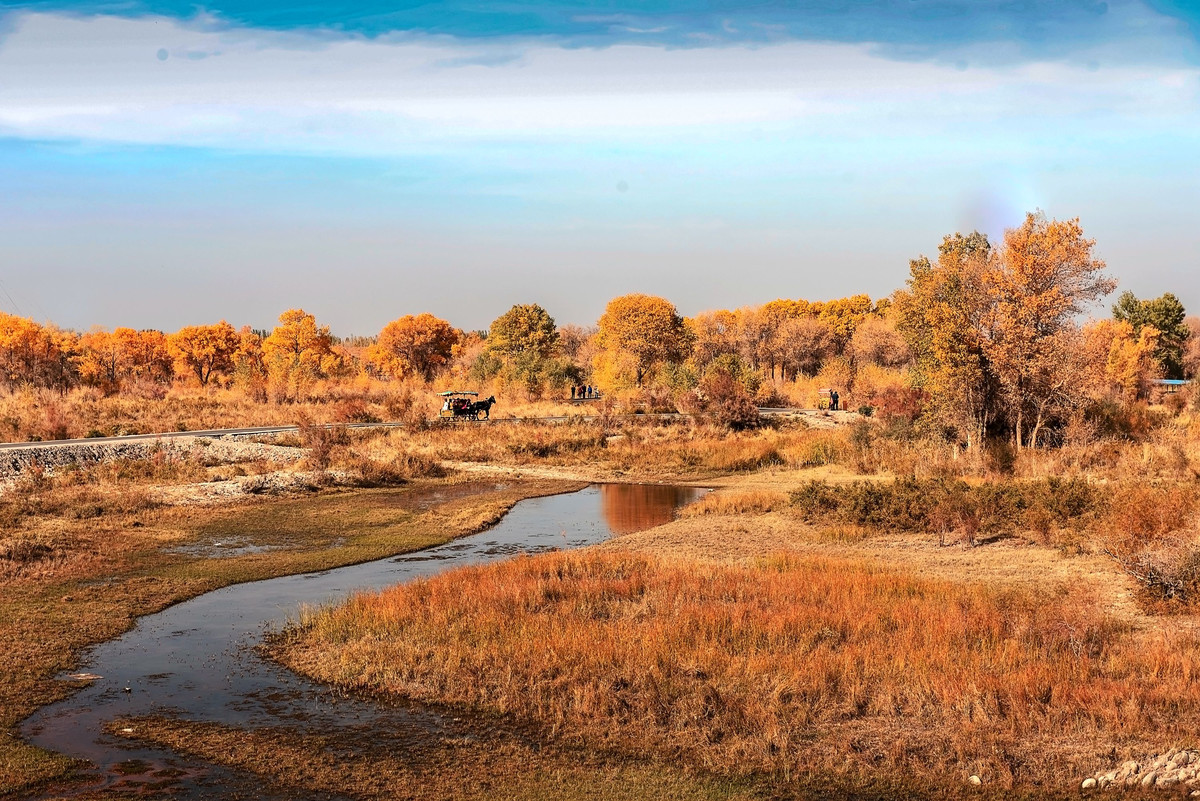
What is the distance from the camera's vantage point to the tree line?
106ft

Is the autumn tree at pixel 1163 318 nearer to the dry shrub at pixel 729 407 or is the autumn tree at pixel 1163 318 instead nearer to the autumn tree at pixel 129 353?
the dry shrub at pixel 729 407

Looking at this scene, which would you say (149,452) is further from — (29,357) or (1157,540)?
(29,357)

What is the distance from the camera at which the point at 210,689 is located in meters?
12.2

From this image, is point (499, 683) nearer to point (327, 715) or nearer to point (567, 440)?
point (327, 715)

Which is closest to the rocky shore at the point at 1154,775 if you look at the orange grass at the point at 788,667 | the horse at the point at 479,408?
the orange grass at the point at 788,667

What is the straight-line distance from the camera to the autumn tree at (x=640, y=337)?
266ft

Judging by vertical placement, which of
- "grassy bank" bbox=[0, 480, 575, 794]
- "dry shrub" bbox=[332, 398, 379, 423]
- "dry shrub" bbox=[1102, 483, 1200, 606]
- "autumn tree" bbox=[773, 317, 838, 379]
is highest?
"autumn tree" bbox=[773, 317, 838, 379]

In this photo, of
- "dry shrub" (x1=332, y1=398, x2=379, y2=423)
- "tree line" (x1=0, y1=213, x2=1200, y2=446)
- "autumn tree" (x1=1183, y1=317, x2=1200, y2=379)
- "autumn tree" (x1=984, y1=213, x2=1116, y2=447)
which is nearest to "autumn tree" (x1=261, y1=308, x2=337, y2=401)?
"tree line" (x1=0, y1=213, x2=1200, y2=446)

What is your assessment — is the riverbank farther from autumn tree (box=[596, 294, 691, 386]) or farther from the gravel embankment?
autumn tree (box=[596, 294, 691, 386])

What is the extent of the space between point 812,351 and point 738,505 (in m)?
77.5

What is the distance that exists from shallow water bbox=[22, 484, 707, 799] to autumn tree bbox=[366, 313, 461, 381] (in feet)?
316

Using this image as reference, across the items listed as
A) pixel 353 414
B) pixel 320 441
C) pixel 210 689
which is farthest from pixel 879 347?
pixel 210 689

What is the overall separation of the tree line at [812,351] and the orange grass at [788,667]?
726 inches

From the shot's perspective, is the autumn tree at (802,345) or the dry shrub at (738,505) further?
the autumn tree at (802,345)
